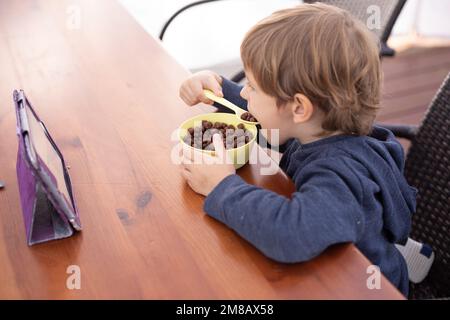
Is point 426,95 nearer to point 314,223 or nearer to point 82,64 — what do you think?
point 82,64

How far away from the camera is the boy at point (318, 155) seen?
73 centimetres

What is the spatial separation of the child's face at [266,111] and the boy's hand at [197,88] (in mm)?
162

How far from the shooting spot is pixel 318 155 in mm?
900

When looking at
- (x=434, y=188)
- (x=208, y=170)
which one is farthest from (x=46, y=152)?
(x=434, y=188)

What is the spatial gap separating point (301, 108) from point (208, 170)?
0.21 meters

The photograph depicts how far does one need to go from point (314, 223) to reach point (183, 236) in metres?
0.20

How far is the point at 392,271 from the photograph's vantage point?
96 centimetres

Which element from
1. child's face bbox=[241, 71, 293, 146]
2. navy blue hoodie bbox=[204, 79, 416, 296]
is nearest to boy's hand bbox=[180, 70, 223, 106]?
child's face bbox=[241, 71, 293, 146]

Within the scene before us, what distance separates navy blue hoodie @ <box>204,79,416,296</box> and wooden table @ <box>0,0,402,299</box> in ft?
0.11

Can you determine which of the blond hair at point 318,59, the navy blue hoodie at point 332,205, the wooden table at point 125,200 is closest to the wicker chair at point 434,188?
the navy blue hoodie at point 332,205

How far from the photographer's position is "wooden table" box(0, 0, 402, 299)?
0.69 meters
